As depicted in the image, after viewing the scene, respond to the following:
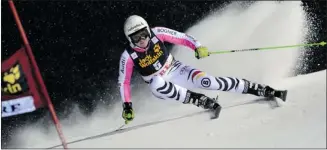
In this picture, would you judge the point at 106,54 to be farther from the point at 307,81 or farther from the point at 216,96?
the point at 307,81

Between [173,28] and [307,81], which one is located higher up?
[173,28]

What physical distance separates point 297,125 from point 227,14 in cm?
81

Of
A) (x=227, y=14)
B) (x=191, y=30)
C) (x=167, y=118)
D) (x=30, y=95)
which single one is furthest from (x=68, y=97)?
(x=227, y=14)

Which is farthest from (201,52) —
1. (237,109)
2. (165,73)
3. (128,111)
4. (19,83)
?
(19,83)

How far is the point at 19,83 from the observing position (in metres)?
2.74

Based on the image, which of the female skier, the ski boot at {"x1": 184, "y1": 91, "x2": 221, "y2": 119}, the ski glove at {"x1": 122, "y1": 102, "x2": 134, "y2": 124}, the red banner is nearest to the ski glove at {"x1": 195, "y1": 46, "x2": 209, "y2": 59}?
the female skier

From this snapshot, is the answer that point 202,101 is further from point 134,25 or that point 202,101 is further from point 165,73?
point 134,25

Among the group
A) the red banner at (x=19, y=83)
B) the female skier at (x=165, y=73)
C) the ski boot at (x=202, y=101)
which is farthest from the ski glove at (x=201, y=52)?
the red banner at (x=19, y=83)

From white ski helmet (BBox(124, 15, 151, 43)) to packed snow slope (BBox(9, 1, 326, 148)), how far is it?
298mm

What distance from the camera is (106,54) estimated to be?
2.96 metres

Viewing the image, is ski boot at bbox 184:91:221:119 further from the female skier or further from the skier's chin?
the skier's chin

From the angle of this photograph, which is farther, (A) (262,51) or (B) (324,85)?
(A) (262,51)

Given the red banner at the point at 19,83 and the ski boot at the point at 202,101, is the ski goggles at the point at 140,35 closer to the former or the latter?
the ski boot at the point at 202,101

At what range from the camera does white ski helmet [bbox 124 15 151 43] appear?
2.73 meters
